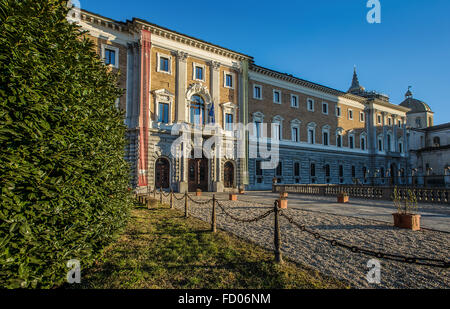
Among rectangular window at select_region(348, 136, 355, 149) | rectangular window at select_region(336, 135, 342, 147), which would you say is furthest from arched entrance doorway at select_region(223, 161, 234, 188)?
rectangular window at select_region(348, 136, 355, 149)

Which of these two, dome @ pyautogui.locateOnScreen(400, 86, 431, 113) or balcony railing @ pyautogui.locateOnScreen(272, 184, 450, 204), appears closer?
balcony railing @ pyautogui.locateOnScreen(272, 184, 450, 204)

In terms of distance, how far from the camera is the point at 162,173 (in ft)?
68.0

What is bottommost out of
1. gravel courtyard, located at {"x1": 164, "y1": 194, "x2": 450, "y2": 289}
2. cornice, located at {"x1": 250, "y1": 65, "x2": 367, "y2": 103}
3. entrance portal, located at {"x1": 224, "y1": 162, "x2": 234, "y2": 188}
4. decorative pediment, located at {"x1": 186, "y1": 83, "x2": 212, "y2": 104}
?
gravel courtyard, located at {"x1": 164, "y1": 194, "x2": 450, "y2": 289}

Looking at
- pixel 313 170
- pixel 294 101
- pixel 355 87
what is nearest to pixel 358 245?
pixel 313 170

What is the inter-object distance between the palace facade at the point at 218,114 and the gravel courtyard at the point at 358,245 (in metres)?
10.9

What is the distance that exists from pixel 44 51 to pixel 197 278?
12.7ft

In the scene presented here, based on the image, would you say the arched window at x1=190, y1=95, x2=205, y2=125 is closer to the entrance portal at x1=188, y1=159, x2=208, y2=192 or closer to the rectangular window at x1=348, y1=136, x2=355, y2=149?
the entrance portal at x1=188, y1=159, x2=208, y2=192

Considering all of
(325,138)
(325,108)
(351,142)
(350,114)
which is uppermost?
(325,108)

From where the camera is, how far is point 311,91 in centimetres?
3183

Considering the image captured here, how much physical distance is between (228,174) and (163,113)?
8.97 m

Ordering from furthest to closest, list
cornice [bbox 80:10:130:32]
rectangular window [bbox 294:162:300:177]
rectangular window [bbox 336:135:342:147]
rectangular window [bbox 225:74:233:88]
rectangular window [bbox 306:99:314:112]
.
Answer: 1. rectangular window [bbox 336:135:342:147]
2. rectangular window [bbox 306:99:314:112]
3. rectangular window [bbox 294:162:300:177]
4. rectangular window [bbox 225:74:233:88]
5. cornice [bbox 80:10:130:32]

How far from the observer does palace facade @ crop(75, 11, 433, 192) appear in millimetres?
19828

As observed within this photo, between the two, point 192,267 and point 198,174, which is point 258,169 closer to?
point 198,174

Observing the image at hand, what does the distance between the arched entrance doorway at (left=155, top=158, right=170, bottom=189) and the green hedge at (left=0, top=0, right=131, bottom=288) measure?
17.0 metres
